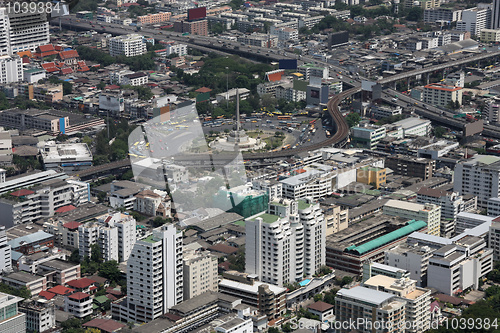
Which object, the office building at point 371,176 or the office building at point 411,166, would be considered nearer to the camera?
the office building at point 371,176

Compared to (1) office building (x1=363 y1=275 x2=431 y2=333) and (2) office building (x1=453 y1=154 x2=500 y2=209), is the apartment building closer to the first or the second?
(1) office building (x1=363 y1=275 x2=431 y2=333)

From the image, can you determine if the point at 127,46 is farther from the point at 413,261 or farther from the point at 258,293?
the point at 258,293

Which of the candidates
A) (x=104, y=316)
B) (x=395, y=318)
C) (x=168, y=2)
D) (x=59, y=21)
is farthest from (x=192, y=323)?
(x=168, y=2)

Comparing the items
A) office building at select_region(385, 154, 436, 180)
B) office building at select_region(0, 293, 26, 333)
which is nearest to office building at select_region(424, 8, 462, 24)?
office building at select_region(385, 154, 436, 180)

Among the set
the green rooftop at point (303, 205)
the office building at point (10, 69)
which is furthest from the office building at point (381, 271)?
the office building at point (10, 69)

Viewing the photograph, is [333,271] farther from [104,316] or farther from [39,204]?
[39,204]

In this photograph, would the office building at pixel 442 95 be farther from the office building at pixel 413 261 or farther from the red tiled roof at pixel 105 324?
the red tiled roof at pixel 105 324
